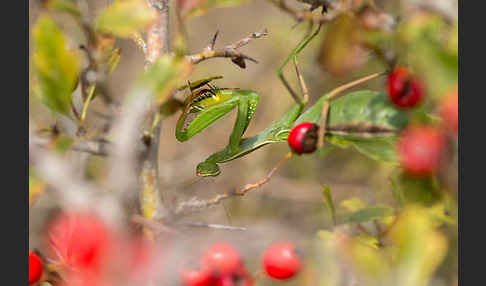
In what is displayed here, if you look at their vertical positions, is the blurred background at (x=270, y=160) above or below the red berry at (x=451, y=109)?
below

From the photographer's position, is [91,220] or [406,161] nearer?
[91,220]

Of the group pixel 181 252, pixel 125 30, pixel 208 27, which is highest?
pixel 125 30

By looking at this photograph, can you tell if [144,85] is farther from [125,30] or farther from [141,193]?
[141,193]

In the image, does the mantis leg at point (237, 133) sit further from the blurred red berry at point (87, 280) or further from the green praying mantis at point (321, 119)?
the blurred red berry at point (87, 280)

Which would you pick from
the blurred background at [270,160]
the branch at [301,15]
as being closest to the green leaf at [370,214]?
the branch at [301,15]

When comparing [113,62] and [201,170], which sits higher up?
[113,62]

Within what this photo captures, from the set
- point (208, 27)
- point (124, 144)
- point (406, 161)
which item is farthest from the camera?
point (208, 27)

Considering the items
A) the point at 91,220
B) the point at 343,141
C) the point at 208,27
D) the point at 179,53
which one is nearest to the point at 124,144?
the point at 91,220

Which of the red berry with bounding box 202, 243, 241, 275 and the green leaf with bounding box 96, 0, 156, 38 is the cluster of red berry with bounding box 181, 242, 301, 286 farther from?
the green leaf with bounding box 96, 0, 156, 38

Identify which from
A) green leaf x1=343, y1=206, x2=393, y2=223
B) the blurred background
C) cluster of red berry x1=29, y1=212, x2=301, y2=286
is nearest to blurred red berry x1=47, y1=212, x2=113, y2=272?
cluster of red berry x1=29, y1=212, x2=301, y2=286
